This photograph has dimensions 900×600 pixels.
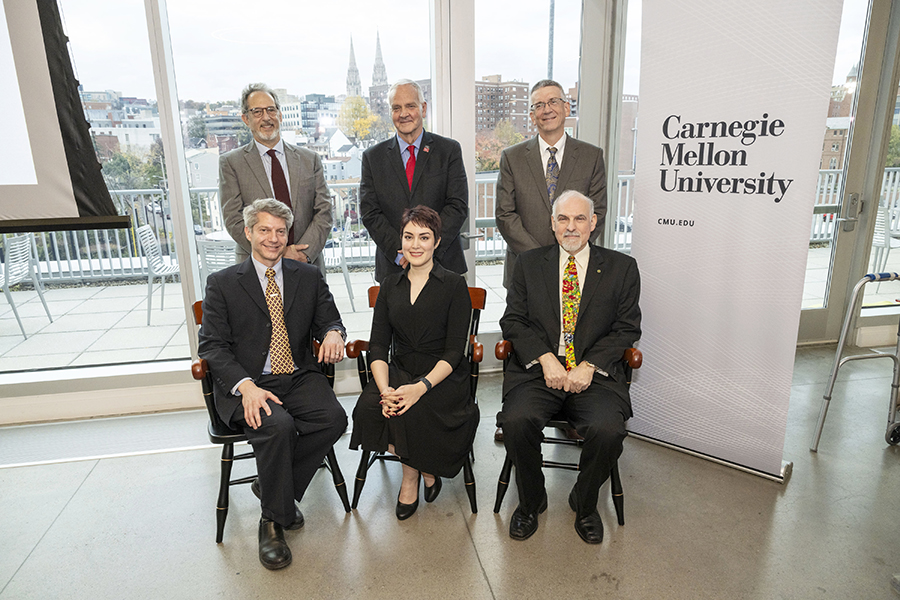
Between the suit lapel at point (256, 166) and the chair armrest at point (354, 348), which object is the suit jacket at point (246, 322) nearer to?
the chair armrest at point (354, 348)

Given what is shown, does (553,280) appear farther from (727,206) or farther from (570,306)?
(727,206)

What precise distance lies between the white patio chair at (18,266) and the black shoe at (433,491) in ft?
10.5

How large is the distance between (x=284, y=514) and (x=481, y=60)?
2.95 metres

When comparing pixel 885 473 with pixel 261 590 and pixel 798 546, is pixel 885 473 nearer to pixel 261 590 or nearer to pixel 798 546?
pixel 798 546

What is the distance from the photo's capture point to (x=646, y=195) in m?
2.98

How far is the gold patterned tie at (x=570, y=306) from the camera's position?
104 inches

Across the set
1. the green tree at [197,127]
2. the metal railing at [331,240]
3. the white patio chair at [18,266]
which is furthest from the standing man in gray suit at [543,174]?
the white patio chair at [18,266]

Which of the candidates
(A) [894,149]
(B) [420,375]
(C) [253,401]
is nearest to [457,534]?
(B) [420,375]

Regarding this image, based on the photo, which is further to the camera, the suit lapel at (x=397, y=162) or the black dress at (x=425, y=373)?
the suit lapel at (x=397, y=162)

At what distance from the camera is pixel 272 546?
2301mm

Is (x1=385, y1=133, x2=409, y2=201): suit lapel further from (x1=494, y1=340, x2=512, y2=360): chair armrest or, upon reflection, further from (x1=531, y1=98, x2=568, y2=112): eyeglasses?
(x1=494, y1=340, x2=512, y2=360): chair armrest

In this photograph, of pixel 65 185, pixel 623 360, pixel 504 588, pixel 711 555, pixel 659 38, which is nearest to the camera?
pixel 504 588

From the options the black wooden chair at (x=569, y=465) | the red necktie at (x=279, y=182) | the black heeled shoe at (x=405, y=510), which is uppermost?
the red necktie at (x=279, y=182)

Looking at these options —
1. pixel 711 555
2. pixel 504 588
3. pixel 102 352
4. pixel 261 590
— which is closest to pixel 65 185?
pixel 102 352
